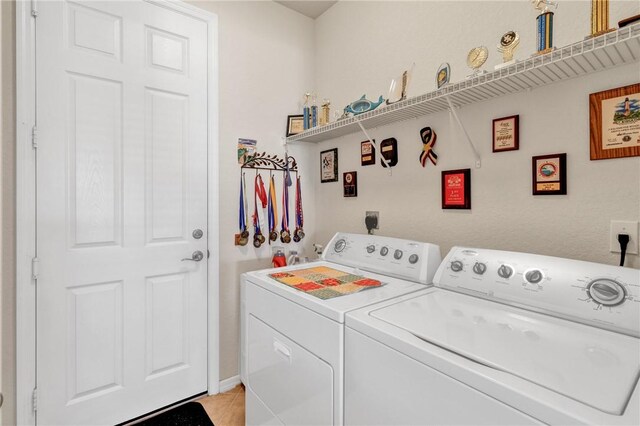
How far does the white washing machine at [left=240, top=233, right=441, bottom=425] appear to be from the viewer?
3.40 feet

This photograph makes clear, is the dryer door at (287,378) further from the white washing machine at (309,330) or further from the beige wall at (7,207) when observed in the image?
the beige wall at (7,207)

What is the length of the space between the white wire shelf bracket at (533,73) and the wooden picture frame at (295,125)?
66cm

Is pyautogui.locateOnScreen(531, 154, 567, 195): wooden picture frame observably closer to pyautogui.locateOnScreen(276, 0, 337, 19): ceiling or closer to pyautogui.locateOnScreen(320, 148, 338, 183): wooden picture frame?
pyautogui.locateOnScreen(320, 148, 338, 183): wooden picture frame

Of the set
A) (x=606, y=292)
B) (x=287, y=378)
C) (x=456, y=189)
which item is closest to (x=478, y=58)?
(x=456, y=189)

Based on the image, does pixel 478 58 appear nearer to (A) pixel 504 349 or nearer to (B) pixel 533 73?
(B) pixel 533 73

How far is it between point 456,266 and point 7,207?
2.00 meters

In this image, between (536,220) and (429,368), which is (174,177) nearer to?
(429,368)

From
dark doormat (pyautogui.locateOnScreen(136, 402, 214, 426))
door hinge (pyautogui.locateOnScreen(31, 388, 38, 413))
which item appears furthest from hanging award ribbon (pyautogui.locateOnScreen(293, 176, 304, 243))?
door hinge (pyautogui.locateOnScreen(31, 388, 38, 413))

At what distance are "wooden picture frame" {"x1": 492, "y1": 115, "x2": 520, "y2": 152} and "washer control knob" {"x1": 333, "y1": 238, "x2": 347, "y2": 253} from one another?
0.88 meters

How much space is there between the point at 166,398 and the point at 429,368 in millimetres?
1768

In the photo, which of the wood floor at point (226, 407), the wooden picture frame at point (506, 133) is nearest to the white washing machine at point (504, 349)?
the wooden picture frame at point (506, 133)

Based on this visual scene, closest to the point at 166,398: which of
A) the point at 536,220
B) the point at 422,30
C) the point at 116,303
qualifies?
the point at 116,303

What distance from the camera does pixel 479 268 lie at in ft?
3.75

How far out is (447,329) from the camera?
87 cm
